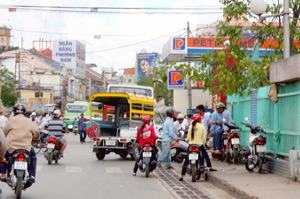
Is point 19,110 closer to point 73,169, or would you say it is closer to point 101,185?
point 101,185

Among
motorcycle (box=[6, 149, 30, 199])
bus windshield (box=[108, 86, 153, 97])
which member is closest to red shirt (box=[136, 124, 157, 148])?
motorcycle (box=[6, 149, 30, 199])

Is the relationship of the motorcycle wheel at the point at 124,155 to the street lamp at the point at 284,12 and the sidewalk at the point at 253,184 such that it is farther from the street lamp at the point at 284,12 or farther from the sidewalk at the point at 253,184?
the street lamp at the point at 284,12

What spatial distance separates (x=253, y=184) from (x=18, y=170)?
5056 millimetres

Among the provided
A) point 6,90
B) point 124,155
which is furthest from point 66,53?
point 124,155

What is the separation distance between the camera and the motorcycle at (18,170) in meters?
11.6

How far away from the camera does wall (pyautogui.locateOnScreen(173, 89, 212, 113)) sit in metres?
50.3

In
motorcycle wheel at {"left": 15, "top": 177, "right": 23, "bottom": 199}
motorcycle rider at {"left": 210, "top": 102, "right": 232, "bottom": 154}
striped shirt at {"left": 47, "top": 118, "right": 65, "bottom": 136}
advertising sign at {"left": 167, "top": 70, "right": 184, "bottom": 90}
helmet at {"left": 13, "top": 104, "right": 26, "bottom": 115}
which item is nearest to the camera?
motorcycle wheel at {"left": 15, "top": 177, "right": 23, "bottom": 199}

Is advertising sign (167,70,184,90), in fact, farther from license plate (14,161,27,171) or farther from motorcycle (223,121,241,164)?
license plate (14,161,27,171)

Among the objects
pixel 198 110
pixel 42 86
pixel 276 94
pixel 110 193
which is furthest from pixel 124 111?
pixel 42 86

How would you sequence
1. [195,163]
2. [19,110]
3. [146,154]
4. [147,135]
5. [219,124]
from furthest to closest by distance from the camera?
[219,124]
[147,135]
[146,154]
[195,163]
[19,110]

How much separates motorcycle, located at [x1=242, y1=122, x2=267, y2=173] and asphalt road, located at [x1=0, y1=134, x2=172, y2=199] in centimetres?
243

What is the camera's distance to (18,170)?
455 inches

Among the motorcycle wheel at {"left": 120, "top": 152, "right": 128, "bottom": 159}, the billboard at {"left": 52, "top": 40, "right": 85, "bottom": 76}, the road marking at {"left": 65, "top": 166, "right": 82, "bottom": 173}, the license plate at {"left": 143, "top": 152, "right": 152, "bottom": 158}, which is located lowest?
the road marking at {"left": 65, "top": 166, "right": 82, "bottom": 173}

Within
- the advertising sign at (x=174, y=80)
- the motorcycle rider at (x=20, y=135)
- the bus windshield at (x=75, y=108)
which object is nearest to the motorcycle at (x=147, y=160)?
the motorcycle rider at (x=20, y=135)
